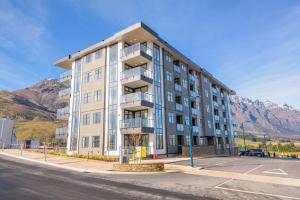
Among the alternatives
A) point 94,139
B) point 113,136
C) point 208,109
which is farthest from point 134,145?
point 208,109

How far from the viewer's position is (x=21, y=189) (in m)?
11.2

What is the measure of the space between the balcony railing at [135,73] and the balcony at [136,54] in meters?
1.79

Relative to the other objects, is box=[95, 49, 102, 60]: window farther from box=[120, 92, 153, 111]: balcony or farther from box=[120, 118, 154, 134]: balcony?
box=[120, 118, 154, 134]: balcony

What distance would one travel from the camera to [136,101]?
31.1 m

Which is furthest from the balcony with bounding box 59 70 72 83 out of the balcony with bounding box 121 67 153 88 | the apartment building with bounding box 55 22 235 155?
the balcony with bounding box 121 67 153 88

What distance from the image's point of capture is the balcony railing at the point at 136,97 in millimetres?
31266

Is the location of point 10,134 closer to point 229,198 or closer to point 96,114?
point 96,114

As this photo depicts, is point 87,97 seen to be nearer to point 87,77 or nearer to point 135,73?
point 87,77

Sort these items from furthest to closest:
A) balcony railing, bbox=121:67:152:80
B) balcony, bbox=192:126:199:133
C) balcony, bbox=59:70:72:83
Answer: balcony, bbox=192:126:199:133, balcony, bbox=59:70:72:83, balcony railing, bbox=121:67:152:80

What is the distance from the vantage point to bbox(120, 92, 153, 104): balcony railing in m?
31.3

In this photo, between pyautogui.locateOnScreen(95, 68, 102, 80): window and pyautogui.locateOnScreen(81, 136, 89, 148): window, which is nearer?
pyautogui.locateOnScreen(81, 136, 89, 148): window

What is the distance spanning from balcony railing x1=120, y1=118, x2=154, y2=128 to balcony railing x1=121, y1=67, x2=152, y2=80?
629 cm

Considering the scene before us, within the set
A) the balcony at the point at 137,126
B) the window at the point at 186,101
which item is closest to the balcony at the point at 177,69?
the window at the point at 186,101

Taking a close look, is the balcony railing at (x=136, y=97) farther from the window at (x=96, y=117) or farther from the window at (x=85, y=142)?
the window at (x=85, y=142)
